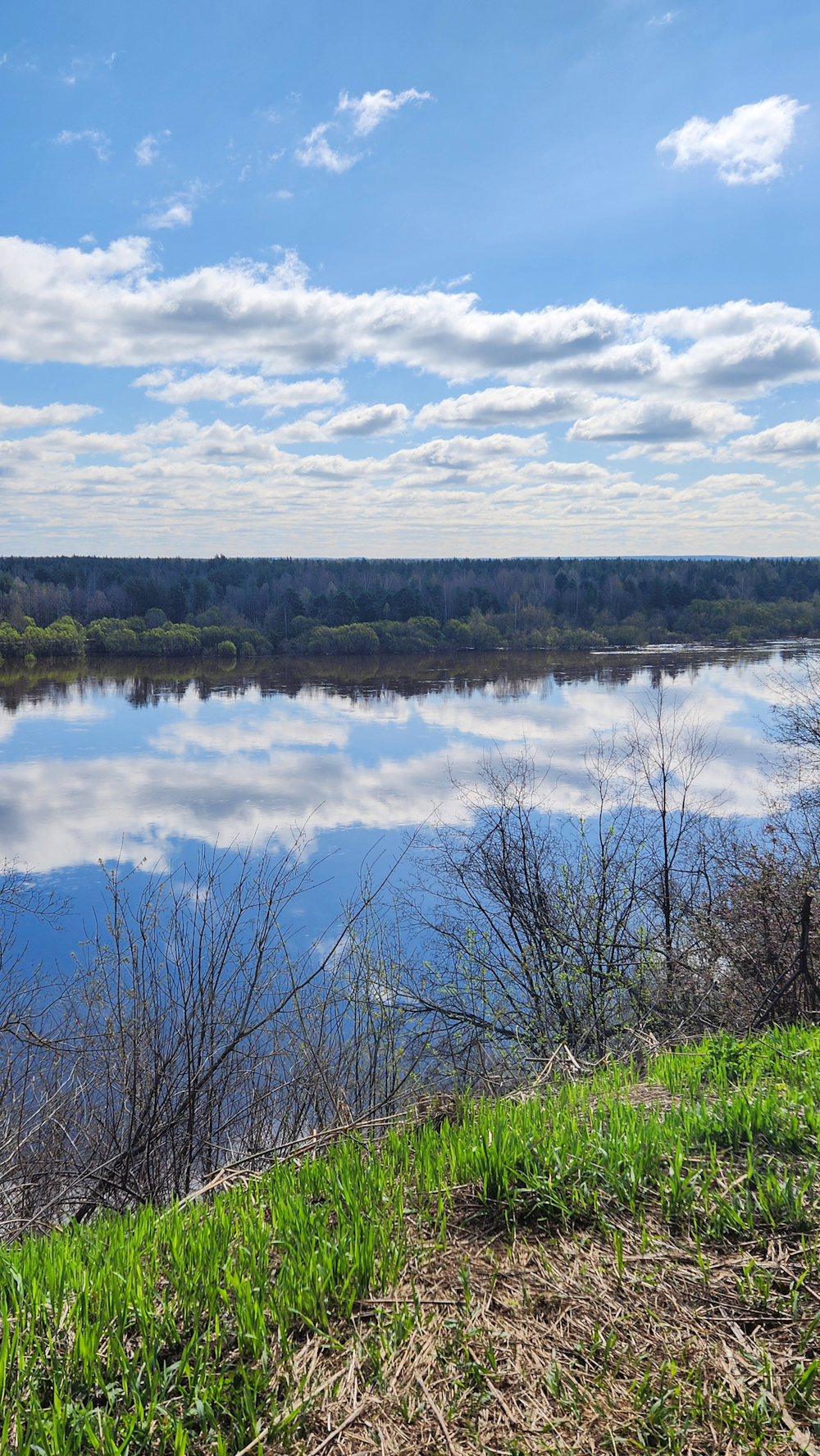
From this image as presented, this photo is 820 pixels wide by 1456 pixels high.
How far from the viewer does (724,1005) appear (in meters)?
11.8

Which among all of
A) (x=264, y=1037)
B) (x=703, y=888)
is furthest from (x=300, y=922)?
(x=703, y=888)

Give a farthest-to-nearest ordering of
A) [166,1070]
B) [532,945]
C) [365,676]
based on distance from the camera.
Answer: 1. [365,676]
2. [532,945]
3. [166,1070]

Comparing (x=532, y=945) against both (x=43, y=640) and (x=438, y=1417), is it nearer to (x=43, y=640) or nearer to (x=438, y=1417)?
(x=438, y=1417)

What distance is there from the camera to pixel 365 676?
7438 centimetres

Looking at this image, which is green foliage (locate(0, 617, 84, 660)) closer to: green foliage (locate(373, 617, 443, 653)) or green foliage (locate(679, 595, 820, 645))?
green foliage (locate(373, 617, 443, 653))

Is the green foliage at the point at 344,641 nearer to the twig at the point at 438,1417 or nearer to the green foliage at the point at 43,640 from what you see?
the green foliage at the point at 43,640

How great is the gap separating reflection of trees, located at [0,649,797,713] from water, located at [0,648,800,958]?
0.46 m

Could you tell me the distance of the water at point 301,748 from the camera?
27016mm

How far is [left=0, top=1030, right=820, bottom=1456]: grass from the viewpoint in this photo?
220 centimetres

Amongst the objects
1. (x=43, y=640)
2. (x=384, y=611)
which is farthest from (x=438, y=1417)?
(x=384, y=611)

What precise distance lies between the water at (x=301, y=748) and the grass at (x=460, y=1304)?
15845 mm

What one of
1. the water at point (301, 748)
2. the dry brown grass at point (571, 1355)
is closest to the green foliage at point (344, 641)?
the water at point (301, 748)

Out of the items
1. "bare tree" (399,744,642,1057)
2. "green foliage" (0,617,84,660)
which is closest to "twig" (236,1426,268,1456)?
"bare tree" (399,744,642,1057)

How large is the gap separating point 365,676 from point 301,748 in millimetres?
32647
